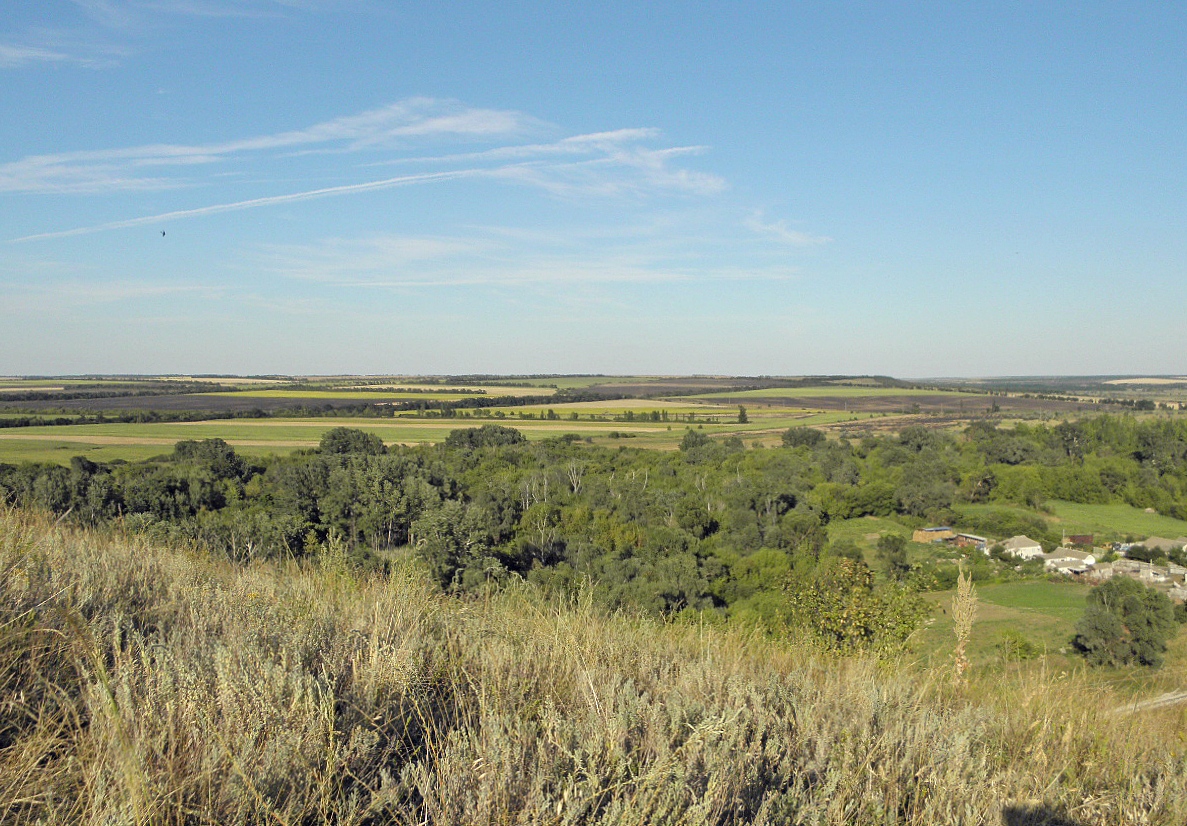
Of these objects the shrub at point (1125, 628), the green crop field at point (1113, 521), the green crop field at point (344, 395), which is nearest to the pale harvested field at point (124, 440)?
the green crop field at point (344, 395)

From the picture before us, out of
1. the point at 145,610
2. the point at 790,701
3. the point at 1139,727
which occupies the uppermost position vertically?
the point at 145,610

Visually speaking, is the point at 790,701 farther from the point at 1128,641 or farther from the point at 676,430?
the point at 676,430

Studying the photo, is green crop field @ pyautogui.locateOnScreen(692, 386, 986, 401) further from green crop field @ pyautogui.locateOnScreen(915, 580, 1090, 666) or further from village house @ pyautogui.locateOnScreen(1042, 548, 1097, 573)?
green crop field @ pyautogui.locateOnScreen(915, 580, 1090, 666)

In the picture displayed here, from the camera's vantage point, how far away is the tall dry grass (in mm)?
2160

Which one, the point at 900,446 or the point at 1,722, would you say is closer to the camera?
the point at 1,722

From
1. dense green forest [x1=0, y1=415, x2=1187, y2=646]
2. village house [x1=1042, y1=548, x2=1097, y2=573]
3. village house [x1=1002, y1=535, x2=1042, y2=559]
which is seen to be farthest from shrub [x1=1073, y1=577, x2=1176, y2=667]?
village house [x1=1002, y1=535, x2=1042, y2=559]

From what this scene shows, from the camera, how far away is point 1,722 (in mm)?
2369

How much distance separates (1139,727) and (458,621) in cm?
430

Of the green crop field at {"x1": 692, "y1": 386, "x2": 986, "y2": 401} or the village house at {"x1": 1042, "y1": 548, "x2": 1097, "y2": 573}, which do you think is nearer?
the village house at {"x1": 1042, "y1": 548, "x2": 1097, "y2": 573}

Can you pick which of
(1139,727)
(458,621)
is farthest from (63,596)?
(1139,727)

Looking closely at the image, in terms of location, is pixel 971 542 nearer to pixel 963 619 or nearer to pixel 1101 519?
pixel 1101 519

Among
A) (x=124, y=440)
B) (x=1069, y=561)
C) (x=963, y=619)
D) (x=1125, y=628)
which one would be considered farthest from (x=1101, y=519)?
(x=124, y=440)

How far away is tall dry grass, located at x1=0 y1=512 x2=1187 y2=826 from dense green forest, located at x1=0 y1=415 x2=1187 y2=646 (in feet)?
11.5

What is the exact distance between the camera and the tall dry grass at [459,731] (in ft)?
7.09
